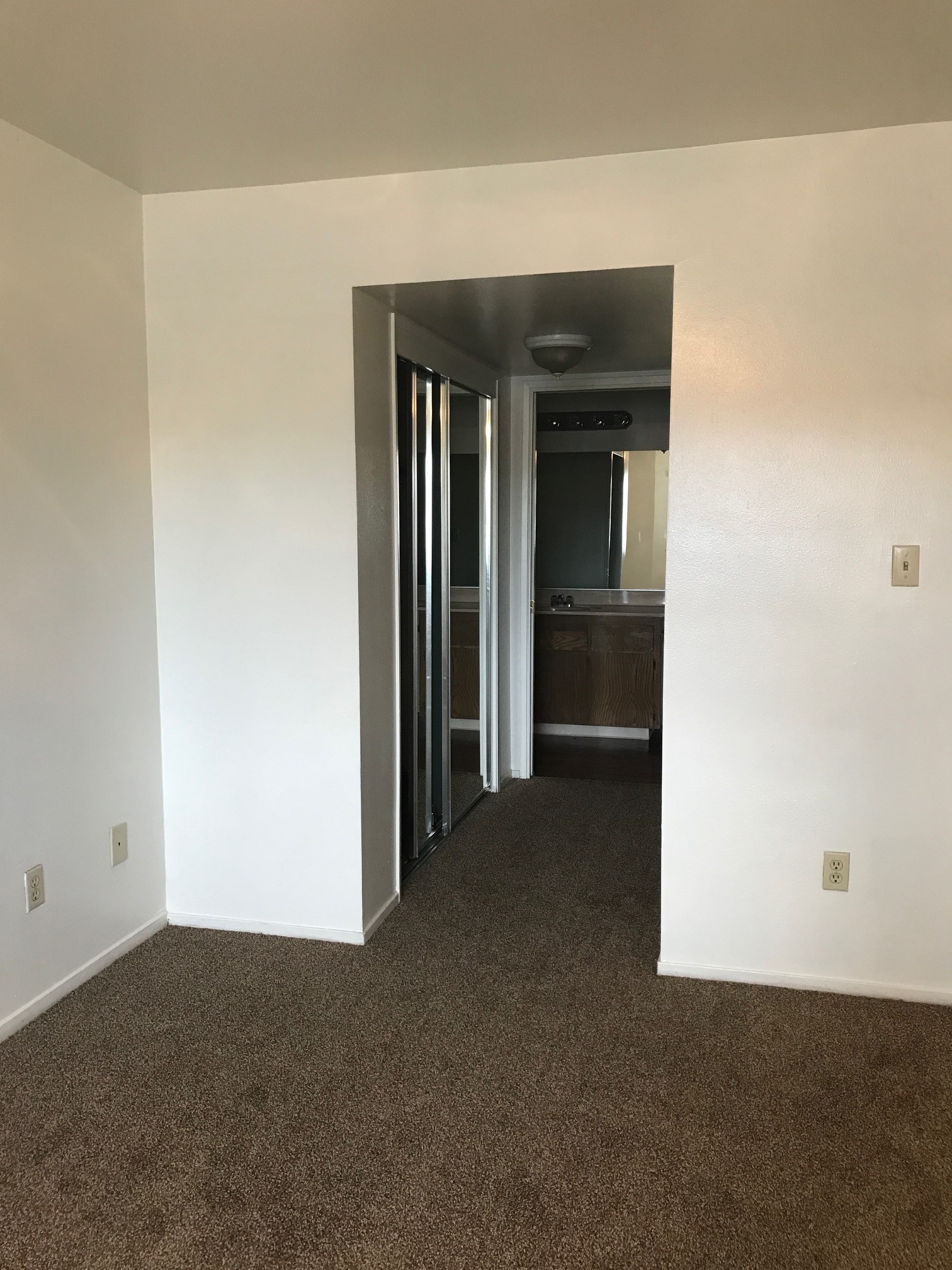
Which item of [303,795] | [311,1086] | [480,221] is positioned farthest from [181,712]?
[480,221]

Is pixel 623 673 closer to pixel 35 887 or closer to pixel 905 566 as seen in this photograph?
pixel 905 566

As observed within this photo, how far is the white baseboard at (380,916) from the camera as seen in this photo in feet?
10.4

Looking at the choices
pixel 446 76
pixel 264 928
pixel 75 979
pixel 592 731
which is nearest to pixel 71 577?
pixel 75 979

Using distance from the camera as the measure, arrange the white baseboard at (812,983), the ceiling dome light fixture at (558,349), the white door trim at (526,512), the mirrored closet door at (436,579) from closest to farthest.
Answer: the white baseboard at (812,983), the mirrored closet door at (436,579), the ceiling dome light fixture at (558,349), the white door trim at (526,512)

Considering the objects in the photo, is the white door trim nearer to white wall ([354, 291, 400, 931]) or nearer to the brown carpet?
white wall ([354, 291, 400, 931])

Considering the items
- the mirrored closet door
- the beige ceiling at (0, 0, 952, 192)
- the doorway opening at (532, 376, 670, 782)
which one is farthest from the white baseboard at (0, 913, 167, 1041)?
the doorway opening at (532, 376, 670, 782)

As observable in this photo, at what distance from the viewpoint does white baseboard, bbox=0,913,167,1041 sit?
102 inches

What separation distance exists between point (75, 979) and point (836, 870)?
7.40 ft

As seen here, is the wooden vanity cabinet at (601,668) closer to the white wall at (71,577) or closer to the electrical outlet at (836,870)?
the electrical outlet at (836,870)

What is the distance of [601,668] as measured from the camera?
589 cm

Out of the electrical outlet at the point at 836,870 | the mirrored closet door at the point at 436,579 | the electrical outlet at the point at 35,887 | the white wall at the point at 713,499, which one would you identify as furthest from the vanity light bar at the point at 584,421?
the electrical outlet at the point at 35,887

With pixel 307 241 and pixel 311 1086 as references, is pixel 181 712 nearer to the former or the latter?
pixel 311 1086

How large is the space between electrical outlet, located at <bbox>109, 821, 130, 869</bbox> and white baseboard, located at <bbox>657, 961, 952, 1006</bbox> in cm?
172

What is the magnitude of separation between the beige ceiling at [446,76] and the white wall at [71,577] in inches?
10.1
